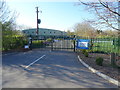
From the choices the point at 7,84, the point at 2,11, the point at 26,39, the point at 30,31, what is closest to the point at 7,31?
the point at 2,11

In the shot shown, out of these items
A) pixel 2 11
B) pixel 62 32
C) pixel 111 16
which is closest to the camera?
pixel 111 16

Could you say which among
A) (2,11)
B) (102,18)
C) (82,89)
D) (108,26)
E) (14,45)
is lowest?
(82,89)

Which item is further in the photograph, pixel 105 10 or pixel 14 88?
pixel 105 10

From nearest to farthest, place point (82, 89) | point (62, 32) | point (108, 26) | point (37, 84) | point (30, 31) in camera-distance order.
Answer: point (82, 89), point (37, 84), point (108, 26), point (30, 31), point (62, 32)

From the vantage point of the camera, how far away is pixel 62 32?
68625 mm

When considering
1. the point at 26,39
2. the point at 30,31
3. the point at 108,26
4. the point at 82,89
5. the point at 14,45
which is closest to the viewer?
the point at 82,89

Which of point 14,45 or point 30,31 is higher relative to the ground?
point 30,31

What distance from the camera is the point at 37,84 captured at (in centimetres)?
456

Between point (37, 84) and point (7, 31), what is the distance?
12.2 metres

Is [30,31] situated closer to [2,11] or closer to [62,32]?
[62,32]

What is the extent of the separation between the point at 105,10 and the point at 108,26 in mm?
880

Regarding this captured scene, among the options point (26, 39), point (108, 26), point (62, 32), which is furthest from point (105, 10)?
point (62, 32)

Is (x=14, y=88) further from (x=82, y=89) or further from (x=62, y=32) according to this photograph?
(x=62, y=32)

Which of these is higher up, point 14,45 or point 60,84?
point 14,45
